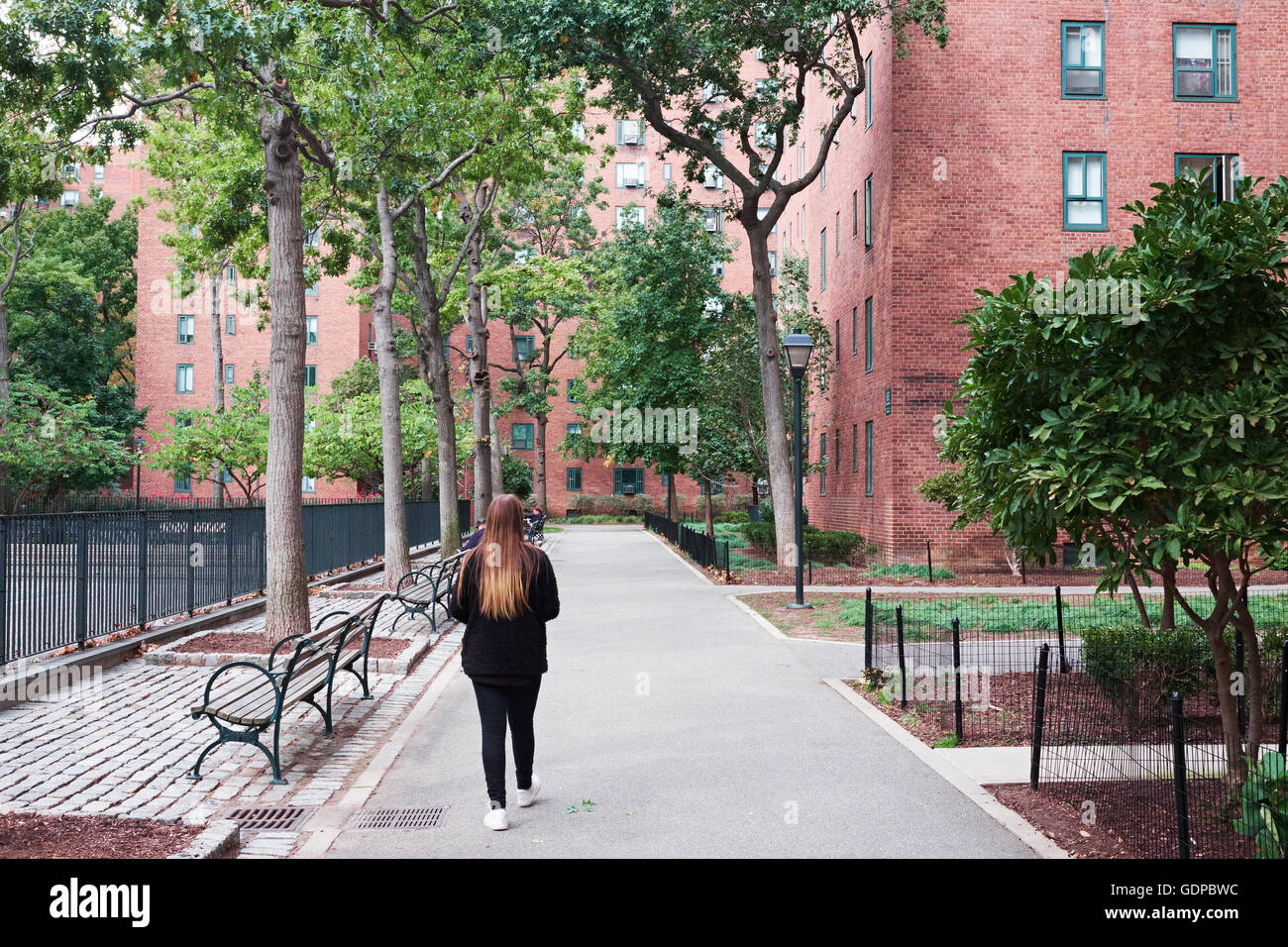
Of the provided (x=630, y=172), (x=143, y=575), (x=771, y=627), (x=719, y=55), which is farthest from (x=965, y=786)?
(x=630, y=172)

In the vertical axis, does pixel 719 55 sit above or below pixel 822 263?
above

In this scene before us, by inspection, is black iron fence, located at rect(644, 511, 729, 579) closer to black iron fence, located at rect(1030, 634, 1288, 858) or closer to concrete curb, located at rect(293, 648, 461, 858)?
black iron fence, located at rect(1030, 634, 1288, 858)

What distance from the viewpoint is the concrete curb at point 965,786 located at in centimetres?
554

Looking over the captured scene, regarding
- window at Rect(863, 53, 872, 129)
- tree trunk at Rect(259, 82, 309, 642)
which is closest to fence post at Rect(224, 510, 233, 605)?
tree trunk at Rect(259, 82, 309, 642)

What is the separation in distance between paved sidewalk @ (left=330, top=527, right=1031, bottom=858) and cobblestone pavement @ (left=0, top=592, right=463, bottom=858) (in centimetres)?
48

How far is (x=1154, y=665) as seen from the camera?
880 centimetres

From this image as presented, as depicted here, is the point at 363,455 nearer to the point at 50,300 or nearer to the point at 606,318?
the point at 606,318

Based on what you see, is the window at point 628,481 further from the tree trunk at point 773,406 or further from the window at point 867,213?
the tree trunk at point 773,406

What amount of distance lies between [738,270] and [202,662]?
5494 cm

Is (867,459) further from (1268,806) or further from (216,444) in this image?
(1268,806)

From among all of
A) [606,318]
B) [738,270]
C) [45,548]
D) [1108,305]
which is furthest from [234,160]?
[738,270]

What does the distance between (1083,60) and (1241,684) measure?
19.6 m

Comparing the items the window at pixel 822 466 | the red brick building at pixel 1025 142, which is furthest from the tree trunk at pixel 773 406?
the window at pixel 822 466

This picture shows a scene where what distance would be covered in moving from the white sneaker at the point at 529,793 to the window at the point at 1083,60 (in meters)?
22.5
